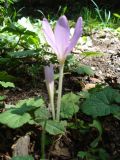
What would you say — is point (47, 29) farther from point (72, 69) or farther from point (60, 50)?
point (72, 69)

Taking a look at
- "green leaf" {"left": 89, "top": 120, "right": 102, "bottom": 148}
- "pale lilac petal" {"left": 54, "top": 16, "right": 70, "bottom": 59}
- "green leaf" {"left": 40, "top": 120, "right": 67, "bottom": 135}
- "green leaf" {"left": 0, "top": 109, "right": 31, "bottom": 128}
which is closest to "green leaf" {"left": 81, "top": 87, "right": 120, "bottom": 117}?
"green leaf" {"left": 89, "top": 120, "right": 102, "bottom": 148}

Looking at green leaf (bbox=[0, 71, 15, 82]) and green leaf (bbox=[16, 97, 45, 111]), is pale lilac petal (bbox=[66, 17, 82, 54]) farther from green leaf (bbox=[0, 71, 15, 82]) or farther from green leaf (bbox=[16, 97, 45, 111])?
green leaf (bbox=[0, 71, 15, 82])

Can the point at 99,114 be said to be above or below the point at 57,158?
above

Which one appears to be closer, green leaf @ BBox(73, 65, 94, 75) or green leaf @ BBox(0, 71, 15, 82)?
green leaf @ BBox(0, 71, 15, 82)

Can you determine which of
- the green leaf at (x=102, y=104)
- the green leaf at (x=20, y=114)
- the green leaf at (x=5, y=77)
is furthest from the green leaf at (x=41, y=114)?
the green leaf at (x=5, y=77)

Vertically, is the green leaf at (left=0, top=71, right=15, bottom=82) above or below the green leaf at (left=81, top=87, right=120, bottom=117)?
above

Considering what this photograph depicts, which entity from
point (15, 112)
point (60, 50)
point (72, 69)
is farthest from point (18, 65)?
point (60, 50)

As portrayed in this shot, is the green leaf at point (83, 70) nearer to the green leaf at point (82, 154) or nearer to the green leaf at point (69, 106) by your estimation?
the green leaf at point (69, 106)
